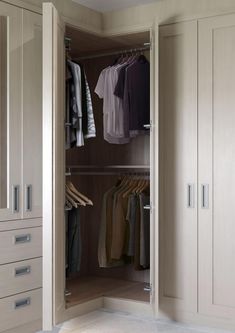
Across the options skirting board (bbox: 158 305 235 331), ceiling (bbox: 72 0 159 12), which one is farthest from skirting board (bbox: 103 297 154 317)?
ceiling (bbox: 72 0 159 12)

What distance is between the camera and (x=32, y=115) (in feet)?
12.1

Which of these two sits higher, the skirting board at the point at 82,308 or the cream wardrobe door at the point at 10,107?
the cream wardrobe door at the point at 10,107

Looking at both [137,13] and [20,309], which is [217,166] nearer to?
[137,13]

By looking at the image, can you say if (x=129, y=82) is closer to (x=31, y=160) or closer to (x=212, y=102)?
(x=212, y=102)

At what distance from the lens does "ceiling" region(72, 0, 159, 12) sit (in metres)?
4.07

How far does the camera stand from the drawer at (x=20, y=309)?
3.47m

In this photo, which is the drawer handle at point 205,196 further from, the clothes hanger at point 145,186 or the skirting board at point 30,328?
the skirting board at point 30,328

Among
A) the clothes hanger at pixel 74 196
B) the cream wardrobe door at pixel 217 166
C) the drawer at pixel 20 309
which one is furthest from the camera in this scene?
the clothes hanger at pixel 74 196

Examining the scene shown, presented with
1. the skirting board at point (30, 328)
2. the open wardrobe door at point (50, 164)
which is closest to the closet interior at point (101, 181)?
the skirting board at point (30, 328)

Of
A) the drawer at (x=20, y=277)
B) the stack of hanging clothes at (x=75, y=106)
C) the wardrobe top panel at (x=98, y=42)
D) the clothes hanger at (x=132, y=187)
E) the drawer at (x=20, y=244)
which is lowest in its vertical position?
the drawer at (x=20, y=277)

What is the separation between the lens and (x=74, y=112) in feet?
12.9

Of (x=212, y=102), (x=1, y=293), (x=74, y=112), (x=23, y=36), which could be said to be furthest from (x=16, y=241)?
(x=212, y=102)

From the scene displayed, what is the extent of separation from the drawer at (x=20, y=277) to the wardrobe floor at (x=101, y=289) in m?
0.45

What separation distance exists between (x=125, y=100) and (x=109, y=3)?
75 cm
